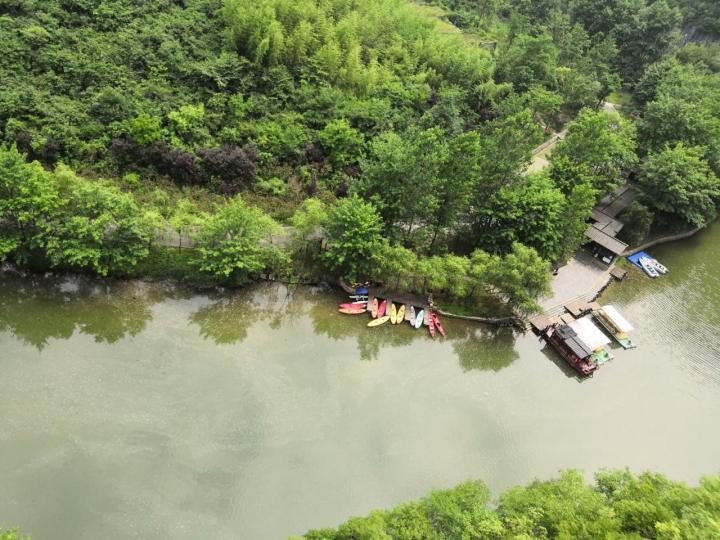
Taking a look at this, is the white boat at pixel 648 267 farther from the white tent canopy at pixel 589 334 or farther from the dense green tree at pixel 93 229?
the dense green tree at pixel 93 229

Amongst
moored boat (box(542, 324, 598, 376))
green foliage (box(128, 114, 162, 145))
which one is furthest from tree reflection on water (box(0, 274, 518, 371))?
green foliage (box(128, 114, 162, 145))

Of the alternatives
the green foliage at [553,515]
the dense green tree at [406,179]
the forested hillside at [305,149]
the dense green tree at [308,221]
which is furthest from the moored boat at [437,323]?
the green foliage at [553,515]

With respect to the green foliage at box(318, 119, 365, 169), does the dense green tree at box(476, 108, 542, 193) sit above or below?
above

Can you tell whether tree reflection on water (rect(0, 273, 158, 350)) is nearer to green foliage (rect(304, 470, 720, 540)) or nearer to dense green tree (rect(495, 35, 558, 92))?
green foliage (rect(304, 470, 720, 540))

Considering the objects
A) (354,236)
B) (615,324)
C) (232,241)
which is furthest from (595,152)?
(232,241)

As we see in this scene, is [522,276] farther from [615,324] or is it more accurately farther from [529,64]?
[529,64]

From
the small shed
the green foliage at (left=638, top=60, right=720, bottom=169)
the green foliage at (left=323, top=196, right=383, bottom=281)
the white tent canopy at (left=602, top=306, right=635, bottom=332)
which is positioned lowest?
the green foliage at (left=323, top=196, right=383, bottom=281)
